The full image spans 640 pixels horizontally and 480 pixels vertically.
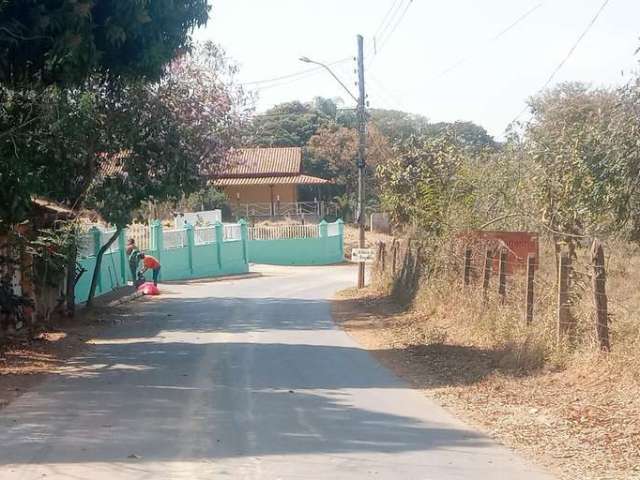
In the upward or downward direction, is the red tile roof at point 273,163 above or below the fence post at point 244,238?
above

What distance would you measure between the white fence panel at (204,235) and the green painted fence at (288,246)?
741cm

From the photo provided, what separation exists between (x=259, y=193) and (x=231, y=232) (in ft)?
47.5

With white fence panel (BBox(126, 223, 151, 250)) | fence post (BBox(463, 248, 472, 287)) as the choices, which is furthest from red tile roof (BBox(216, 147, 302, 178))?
fence post (BBox(463, 248, 472, 287))

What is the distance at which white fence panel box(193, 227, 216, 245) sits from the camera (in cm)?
3981

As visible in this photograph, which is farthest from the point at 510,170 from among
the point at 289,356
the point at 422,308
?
the point at 289,356

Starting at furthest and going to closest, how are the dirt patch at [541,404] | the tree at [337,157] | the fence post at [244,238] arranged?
the tree at [337,157]
the fence post at [244,238]
the dirt patch at [541,404]

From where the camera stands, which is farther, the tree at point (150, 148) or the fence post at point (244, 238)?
the fence post at point (244, 238)

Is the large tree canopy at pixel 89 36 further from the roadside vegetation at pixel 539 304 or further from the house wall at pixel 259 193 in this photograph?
the house wall at pixel 259 193

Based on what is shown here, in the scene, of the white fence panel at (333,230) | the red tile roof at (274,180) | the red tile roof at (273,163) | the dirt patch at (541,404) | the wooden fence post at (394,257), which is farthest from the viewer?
the red tile roof at (273,163)

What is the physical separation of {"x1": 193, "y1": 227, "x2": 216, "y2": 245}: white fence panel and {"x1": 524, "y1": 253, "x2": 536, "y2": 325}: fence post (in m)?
27.4

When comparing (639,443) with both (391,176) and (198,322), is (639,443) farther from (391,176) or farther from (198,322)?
(391,176)

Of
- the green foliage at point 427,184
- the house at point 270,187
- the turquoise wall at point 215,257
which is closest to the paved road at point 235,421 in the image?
the green foliage at point 427,184

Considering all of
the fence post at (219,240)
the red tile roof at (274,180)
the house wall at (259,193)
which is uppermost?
the red tile roof at (274,180)

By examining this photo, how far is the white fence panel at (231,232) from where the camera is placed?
42.9 m
